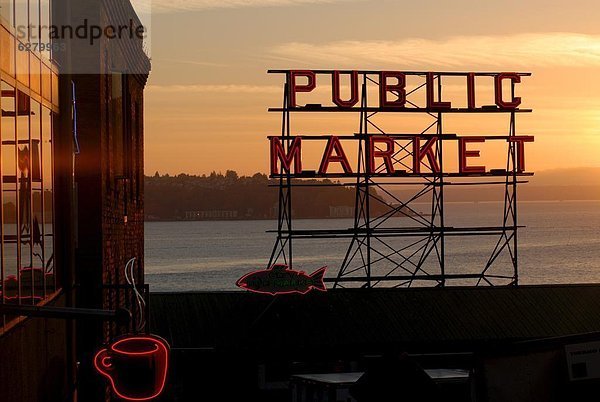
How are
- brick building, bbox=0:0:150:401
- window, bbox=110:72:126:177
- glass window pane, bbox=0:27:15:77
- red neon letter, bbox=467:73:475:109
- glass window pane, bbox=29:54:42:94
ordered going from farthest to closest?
red neon letter, bbox=467:73:475:109
window, bbox=110:72:126:177
glass window pane, bbox=29:54:42:94
brick building, bbox=0:0:150:401
glass window pane, bbox=0:27:15:77

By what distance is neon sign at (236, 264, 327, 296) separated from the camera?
121 ft

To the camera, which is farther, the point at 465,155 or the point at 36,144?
the point at 465,155

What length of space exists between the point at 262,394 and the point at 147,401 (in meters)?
18.7

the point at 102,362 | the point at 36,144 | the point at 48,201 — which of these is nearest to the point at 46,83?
the point at 36,144

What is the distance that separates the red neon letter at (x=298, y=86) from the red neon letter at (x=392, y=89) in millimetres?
2735

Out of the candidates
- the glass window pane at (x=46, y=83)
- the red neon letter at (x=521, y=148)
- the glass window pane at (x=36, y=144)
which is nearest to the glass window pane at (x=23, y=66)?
the glass window pane at (x=36, y=144)

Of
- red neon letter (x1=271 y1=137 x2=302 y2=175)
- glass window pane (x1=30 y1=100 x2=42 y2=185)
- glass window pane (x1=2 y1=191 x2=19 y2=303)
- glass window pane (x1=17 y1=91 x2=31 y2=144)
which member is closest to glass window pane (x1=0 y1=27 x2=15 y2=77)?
glass window pane (x1=17 y1=91 x2=31 y2=144)

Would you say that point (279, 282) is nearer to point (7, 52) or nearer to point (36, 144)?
point (36, 144)

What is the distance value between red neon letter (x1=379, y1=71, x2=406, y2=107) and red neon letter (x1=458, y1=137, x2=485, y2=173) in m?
2.97

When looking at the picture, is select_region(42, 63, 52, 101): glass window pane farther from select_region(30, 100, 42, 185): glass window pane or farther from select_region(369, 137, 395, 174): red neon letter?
select_region(369, 137, 395, 174): red neon letter

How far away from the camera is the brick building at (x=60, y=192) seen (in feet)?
51.3

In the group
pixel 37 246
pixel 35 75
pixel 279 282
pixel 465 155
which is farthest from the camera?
pixel 465 155

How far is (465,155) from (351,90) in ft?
17.7

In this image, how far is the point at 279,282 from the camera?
1453 inches
